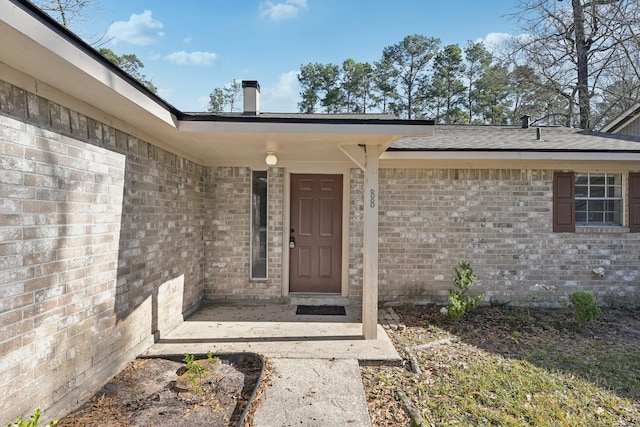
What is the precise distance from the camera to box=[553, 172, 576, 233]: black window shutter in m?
5.66

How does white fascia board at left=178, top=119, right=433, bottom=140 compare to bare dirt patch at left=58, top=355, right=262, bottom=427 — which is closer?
bare dirt patch at left=58, top=355, right=262, bottom=427

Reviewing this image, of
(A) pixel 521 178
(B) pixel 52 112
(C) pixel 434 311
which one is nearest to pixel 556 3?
(A) pixel 521 178

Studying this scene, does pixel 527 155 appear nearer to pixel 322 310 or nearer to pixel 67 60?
pixel 322 310

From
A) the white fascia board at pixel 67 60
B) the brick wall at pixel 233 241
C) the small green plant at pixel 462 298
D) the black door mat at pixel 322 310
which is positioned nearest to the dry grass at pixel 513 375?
the small green plant at pixel 462 298

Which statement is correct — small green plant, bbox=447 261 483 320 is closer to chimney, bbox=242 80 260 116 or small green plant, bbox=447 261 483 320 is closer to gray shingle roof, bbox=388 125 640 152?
gray shingle roof, bbox=388 125 640 152

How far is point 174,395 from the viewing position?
2.98 meters

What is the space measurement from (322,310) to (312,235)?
4.30 ft

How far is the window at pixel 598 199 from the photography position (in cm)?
579

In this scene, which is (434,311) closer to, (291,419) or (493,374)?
(493,374)

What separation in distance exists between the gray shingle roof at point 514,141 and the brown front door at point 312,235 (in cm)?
150

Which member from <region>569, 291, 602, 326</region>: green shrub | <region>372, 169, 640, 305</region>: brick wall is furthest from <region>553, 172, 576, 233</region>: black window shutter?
<region>569, 291, 602, 326</region>: green shrub

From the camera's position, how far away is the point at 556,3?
12.6 m

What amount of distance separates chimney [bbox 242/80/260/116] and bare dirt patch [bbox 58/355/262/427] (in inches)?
163

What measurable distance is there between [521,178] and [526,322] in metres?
2.37
